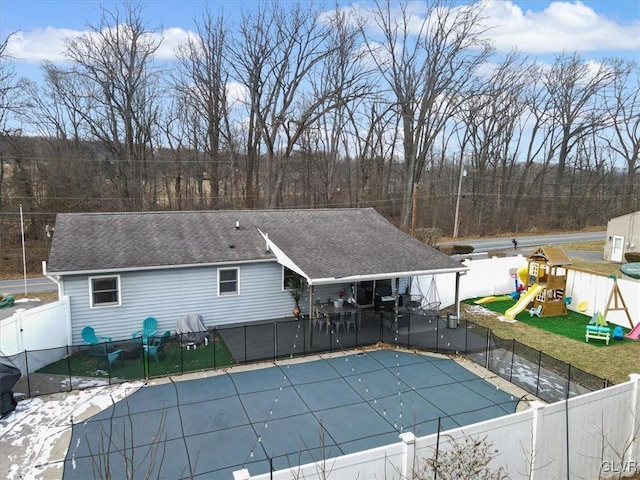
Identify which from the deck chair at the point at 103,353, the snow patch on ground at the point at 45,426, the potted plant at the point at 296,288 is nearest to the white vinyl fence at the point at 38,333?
the deck chair at the point at 103,353

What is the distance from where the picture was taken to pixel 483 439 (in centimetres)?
570

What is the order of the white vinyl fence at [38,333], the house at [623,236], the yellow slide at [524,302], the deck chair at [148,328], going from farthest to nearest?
the house at [623,236], the yellow slide at [524,302], the deck chair at [148,328], the white vinyl fence at [38,333]

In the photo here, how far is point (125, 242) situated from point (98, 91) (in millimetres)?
24765

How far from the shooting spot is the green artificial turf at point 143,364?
11070 millimetres

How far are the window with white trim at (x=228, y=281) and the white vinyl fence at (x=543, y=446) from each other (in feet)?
29.7

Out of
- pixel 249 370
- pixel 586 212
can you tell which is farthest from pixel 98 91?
pixel 586 212

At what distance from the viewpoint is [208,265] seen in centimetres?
1417

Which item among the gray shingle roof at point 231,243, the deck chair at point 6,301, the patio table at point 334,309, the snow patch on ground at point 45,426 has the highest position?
the gray shingle roof at point 231,243

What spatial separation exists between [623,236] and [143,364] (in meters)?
29.3

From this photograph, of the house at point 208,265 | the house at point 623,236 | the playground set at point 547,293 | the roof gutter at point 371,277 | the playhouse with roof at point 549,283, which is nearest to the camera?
the roof gutter at point 371,277

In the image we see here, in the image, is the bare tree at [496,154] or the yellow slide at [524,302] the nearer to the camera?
the yellow slide at [524,302]

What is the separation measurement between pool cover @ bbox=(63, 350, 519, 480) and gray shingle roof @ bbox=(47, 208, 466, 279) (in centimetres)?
315

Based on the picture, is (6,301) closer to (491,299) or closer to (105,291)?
(105,291)

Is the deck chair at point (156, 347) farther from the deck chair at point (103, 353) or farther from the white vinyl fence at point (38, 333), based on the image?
the white vinyl fence at point (38, 333)
